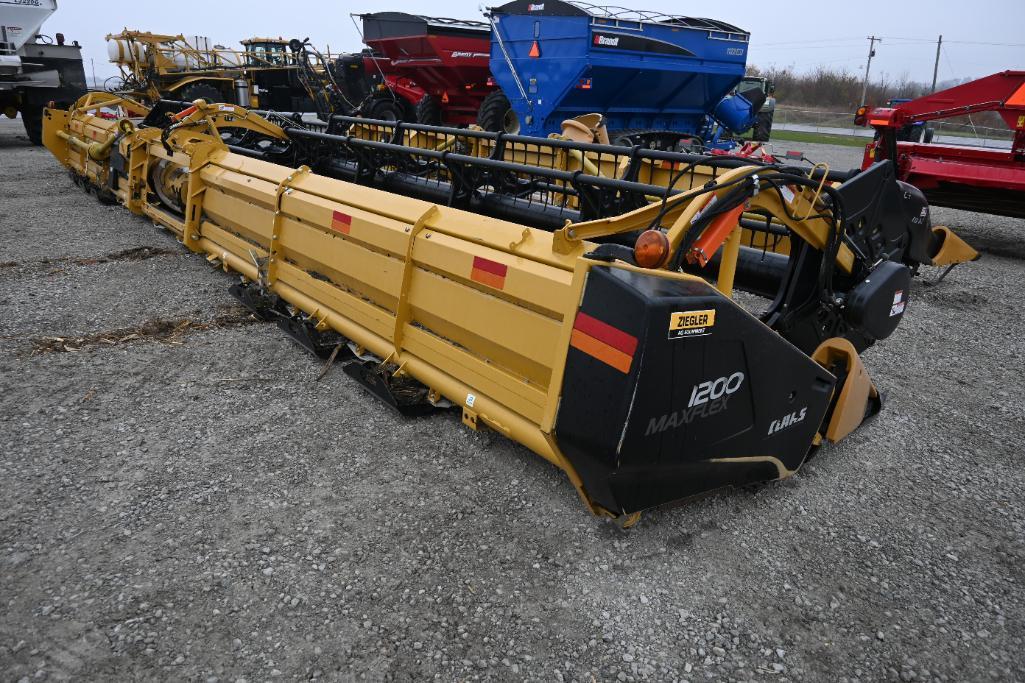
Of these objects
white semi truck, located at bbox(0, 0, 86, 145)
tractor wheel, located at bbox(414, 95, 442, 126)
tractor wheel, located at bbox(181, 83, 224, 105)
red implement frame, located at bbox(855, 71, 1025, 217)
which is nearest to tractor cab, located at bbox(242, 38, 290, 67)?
tractor wheel, located at bbox(181, 83, 224, 105)

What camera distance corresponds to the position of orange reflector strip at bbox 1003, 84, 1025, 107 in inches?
284

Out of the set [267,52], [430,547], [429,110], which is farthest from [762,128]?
[430,547]

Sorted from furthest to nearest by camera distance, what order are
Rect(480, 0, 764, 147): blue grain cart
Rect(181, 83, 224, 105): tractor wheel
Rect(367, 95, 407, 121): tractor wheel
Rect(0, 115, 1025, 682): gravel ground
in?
1. Rect(181, 83, 224, 105): tractor wheel
2. Rect(367, 95, 407, 121): tractor wheel
3. Rect(480, 0, 764, 147): blue grain cart
4. Rect(0, 115, 1025, 682): gravel ground

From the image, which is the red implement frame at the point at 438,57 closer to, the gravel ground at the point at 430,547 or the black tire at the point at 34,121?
the black tire at the point at 34,121

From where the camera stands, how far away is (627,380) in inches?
86.3

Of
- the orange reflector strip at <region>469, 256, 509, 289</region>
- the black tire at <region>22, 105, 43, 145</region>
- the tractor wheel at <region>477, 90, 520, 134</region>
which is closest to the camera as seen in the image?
the orange reflector strip at <region>469, 256, 509, 289</region>

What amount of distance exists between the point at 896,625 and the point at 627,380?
127 centimetres

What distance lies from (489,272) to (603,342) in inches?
35.8

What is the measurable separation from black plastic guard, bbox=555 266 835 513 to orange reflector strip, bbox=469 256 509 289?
2.31ft

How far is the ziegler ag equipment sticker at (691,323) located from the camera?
2193 millimetres

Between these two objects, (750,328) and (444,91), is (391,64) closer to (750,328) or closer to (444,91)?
(444,91)

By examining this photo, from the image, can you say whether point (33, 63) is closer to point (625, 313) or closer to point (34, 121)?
point (34, 121)

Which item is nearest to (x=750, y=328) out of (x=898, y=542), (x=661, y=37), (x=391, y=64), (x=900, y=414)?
(x=898, y=542)

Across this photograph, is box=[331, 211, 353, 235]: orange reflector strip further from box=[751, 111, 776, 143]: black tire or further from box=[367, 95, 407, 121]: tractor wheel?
box=[751, 111, 776, 143]: black tire
